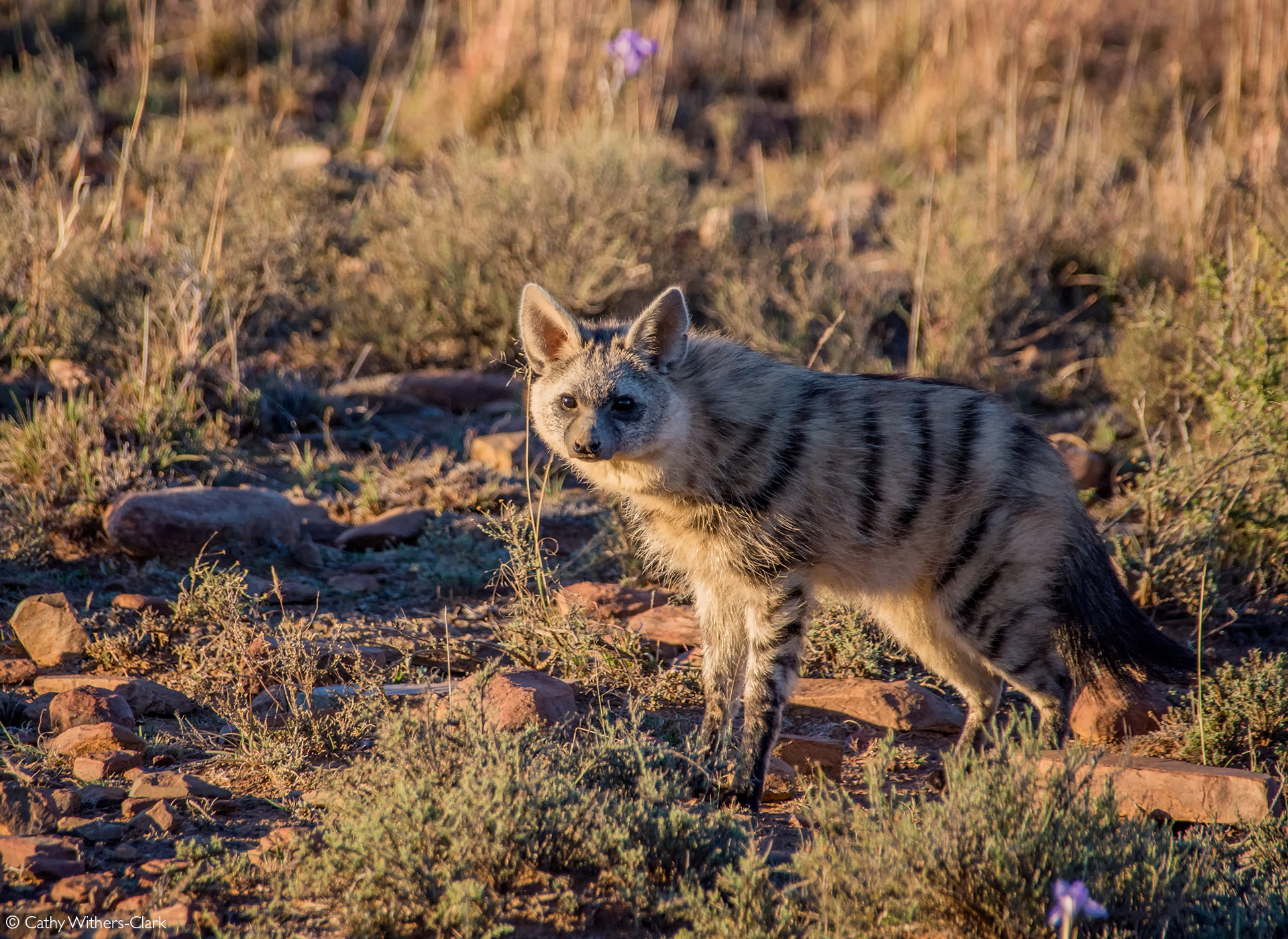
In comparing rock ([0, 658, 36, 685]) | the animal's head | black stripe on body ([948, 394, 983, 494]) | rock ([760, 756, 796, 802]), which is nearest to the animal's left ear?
the animal's head

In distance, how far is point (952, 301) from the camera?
24.8ft

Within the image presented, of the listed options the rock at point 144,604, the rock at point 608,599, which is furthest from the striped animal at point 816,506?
the rock at point 144,604

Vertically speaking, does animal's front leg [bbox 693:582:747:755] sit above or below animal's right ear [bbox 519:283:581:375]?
below

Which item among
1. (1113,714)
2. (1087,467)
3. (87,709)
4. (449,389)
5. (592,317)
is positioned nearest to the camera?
(87,709)

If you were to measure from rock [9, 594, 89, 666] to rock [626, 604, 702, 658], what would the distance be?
89.0 inches

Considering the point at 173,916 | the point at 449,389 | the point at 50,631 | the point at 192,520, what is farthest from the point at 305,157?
the point at 173,916

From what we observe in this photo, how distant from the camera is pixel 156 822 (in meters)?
3.34

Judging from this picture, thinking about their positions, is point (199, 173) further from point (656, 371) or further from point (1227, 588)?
point (1227, 588)

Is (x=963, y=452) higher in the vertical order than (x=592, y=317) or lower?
higher

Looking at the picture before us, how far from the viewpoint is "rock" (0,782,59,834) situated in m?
3.21

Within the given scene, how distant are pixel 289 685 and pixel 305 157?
270 inches

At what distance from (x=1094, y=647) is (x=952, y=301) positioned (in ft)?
12.2

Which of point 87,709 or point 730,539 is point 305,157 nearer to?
point 87,709

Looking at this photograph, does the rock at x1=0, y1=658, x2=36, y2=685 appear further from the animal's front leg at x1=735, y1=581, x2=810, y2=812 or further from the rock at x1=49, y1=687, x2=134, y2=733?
the animal's front leg at x1=735, y1=581, x2=810, y2=812
